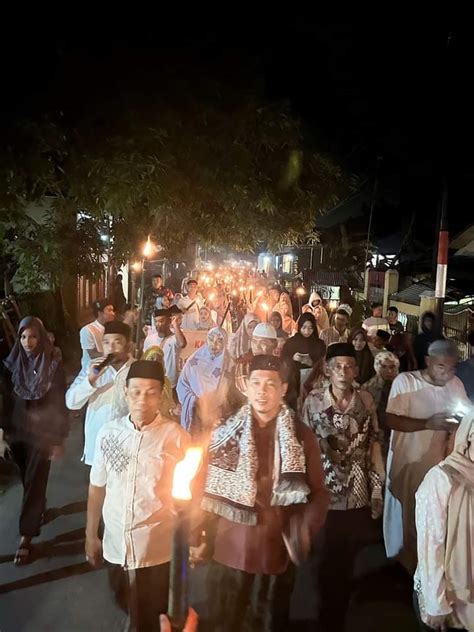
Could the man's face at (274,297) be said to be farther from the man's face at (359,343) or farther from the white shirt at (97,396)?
the white shirt at (97,396)

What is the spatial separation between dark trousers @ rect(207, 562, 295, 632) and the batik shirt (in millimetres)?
755

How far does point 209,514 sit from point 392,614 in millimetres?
1853

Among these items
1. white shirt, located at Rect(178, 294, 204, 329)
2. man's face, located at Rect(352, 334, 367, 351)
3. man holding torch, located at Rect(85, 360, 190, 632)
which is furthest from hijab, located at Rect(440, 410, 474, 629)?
white shirt, located at Rect(178, 294, 204, 329)

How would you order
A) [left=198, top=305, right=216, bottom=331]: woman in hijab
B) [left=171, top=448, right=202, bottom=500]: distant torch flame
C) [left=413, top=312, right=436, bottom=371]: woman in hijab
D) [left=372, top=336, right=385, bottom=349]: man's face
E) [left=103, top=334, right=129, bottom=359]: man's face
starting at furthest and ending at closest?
[left=198, top=305, right=216, bottom=331]: woman in hijab, [left=372, top=336, right=385, bottom=349]: man's face, [left=413, top=312, right=436, bottom=371]: woman in hijab, [left=103, top=334, right=129, bottom=359]: man's face, [left=171, top=448, right=202, bottom=500]: distant torch flame

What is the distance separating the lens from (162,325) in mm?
7293

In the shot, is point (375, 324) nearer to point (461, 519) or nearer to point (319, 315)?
point (319, 315)

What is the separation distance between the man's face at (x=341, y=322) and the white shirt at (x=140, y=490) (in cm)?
567

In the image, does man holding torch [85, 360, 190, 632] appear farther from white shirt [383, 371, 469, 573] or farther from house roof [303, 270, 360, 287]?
house roof [303, 270, 360, 287]

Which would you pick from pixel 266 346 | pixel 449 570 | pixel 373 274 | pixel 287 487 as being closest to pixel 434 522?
pixel 449 570

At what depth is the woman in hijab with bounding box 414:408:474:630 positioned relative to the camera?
306 cm

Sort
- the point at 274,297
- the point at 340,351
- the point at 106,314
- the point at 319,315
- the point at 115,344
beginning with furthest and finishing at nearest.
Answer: the point at 274,297 < the point at 319,315 < the point at 106,314 < the point at 115,344 < the point at 340,351

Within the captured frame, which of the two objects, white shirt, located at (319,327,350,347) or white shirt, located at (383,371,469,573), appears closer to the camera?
white shirt, located at (383,371,469,573)

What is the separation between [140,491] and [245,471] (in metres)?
0.60

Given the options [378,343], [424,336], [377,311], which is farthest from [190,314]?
[424,336]
